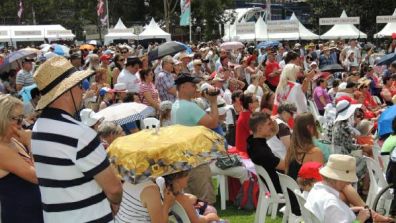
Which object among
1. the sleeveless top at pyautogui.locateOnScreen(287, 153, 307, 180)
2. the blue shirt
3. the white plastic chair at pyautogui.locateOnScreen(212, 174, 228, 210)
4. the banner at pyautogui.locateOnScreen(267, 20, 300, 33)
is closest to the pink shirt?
the white plastic chair at pyautogui.locateOnScreen(212, 174, 228, 210)

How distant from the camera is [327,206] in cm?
458

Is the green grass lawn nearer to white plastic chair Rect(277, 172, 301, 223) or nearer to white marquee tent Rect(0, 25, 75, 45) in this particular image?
white plastic chair Rect(277, 172, 301, 223)

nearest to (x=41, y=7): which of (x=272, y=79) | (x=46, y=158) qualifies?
(x=272, y=79)

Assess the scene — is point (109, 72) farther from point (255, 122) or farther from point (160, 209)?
point (160, 209)

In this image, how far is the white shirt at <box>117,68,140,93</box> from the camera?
Answer: 9.94m

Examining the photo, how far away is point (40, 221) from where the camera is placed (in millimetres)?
3918

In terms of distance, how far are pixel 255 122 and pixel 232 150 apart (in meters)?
1.51

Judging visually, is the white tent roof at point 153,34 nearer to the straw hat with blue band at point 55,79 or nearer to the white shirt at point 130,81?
the white shirt at point 130,81

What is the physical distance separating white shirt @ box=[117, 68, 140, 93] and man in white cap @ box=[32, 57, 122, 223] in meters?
6.30

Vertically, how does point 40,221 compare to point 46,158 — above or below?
below

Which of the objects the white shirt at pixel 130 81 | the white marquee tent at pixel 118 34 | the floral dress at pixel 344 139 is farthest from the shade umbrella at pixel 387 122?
the white marquee tent at pixel 118 34

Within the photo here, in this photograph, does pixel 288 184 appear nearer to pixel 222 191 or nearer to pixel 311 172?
pixel 311 172

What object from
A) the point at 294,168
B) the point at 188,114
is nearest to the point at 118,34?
the point at 188,114

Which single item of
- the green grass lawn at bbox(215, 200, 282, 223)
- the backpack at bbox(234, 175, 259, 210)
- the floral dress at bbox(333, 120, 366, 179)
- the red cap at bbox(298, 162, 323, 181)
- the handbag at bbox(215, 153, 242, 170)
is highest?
the red cap at bbox(298, 162, 323, 181)
